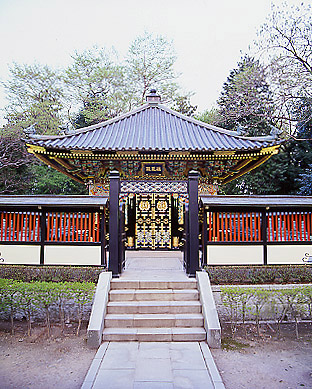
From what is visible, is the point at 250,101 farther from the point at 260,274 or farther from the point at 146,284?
the point at 146,284

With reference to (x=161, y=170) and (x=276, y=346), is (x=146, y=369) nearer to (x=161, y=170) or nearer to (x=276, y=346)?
(x=276, y=346)

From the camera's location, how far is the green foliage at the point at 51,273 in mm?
6789

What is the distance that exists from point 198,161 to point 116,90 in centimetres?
1750

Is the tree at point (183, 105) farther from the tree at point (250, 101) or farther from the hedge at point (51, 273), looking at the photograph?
the hedge at point (51, 273)

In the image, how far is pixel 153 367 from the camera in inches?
168

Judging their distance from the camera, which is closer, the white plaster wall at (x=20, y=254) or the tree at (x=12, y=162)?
the white plaster wall at (x=20, y=254)

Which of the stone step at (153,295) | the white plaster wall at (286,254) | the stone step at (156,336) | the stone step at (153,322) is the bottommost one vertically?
the stone step at (156,336)

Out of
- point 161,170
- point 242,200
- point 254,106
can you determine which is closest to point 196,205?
point 242,200

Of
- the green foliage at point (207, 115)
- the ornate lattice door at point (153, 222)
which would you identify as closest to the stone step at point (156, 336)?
the ornate lattice door at point (153, 222)

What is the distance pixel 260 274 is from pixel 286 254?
877 millimetres

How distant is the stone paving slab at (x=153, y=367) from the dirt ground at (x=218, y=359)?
22cm

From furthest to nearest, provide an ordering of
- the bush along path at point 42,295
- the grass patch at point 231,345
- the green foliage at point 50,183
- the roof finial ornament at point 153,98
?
the green foliage at point 50,183 → the roof finial ornament at point 153,98 → the bush along path at point 42,295 → the grass patch at point 231,345

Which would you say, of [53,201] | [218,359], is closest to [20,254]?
[53,201]

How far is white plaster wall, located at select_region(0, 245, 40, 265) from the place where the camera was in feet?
23.3
